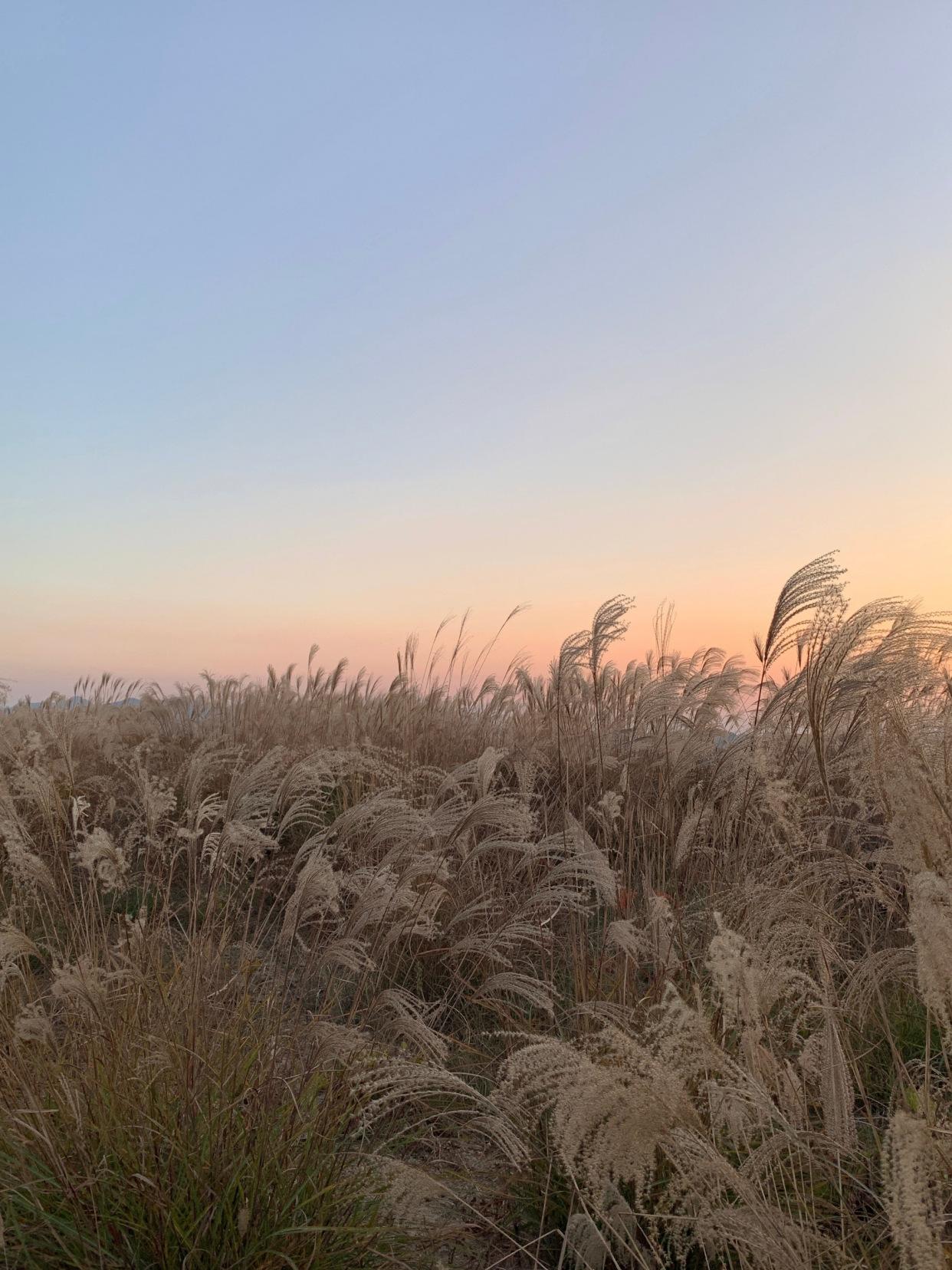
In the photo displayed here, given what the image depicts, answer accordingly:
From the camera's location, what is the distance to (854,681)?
2990 mm

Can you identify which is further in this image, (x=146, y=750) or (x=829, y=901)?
(x=146, y=750)

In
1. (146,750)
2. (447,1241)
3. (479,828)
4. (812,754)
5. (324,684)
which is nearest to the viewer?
(447,1241)

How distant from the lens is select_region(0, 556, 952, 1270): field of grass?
1.65 meters

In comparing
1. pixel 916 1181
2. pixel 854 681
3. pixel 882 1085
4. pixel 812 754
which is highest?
pixel 854 681

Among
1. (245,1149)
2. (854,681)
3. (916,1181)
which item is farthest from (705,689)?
(916,1181)

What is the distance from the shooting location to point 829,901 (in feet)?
12.3

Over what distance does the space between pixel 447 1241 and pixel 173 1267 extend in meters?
0.71

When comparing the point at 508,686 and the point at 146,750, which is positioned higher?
the point at 508,686

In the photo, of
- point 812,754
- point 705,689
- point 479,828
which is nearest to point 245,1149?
point 479,828

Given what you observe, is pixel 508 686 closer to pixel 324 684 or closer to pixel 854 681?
pixel 324 684

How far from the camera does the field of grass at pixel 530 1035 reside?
65.0 inches

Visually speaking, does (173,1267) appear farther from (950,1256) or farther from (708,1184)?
(950,1256)

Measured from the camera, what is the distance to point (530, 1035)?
1.80 m

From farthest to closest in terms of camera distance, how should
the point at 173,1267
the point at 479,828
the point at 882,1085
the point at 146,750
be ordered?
the point at 146,750 < the point at 479,828 < the point at 882,1085 < the point at 173,1267
